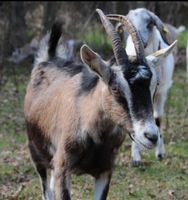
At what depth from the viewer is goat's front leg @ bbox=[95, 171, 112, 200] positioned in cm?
543

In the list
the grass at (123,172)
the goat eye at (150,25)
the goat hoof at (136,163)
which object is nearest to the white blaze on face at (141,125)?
the grass at (123,172)

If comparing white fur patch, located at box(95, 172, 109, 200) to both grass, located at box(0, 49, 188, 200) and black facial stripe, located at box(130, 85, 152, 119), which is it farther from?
grass, located at box(0, 49, 188, 200)

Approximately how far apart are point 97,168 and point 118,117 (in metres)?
0.58

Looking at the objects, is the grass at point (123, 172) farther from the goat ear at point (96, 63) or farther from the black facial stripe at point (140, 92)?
the black facial stripe at point (140, 92)

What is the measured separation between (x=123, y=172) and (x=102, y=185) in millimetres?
2374

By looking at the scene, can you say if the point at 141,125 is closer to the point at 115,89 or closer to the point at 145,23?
the point at 115,89

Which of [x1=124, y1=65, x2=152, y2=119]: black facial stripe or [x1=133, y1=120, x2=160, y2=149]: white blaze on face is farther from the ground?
[x1=124, y1=65, x2=152, y2=119]: black facial stripe

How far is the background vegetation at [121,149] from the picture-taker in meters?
7.07

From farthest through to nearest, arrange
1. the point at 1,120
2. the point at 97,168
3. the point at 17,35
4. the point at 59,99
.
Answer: the point at 17,35 → the point at 1,120 → the point at 59,99 → the point at 97,168

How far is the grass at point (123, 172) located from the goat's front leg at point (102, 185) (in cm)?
125

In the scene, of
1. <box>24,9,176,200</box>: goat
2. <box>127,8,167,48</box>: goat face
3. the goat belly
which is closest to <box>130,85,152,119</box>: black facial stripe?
<box>24,9,176,200</box>: goat

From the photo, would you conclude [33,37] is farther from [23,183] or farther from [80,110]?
[80,110]

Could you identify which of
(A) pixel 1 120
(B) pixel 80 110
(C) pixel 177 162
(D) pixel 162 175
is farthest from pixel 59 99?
(A) pixel 1 120

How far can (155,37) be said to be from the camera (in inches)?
346
